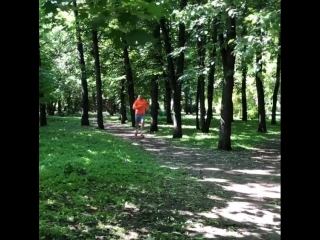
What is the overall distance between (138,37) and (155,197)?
4964 mm

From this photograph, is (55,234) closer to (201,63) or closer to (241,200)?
(241,200)

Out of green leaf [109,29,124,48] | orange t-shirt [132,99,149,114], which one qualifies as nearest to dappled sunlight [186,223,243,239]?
green leaf [109,29,124,48]

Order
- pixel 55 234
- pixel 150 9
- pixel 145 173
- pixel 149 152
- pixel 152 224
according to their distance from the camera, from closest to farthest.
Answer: pixel 150 9 < pixel 55 234 < pixel 152 224 < pixel 145 173 < pixel 149 152

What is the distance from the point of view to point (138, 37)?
224 centimetres

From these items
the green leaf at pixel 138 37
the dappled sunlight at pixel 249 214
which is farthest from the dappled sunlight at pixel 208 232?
the green leaf at pixel 138 37

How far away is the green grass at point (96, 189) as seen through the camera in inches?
201

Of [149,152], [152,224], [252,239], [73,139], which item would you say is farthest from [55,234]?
[73,139]

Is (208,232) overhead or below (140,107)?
below

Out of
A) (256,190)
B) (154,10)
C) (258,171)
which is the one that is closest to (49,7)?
(154,10)

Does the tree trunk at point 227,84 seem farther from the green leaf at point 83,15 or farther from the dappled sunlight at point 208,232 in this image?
the green leaf at point 83,15

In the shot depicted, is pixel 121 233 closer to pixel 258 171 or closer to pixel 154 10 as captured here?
pixel 154 10

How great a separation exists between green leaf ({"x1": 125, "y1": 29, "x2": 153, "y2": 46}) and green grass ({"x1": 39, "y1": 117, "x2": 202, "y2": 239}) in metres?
3.19

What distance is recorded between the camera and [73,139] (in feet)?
50.2
